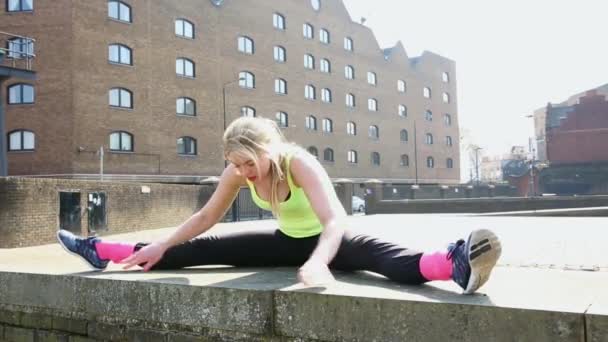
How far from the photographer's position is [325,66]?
46719 millimetres

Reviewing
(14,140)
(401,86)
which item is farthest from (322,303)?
(401,86)

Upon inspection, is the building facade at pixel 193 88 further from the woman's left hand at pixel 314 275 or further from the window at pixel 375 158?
the woman's left hand at pixel 314 275

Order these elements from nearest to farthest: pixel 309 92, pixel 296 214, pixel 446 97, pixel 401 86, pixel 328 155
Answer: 1. pixel 296 214
2. pixel 309 92
3. pixel 328 155
4. pixel 401 86
5. pixel 446 97

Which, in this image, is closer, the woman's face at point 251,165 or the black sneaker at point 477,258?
the black sneaker at point 477,258

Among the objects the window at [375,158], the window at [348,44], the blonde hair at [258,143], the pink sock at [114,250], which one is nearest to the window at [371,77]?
the window at [348,44]

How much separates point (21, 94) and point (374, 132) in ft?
105

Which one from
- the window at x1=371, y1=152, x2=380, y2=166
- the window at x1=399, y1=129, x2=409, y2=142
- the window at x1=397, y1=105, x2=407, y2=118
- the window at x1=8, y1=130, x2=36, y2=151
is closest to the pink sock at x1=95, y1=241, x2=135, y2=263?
the window at x1=8, y1=130, x2=36, y2=151

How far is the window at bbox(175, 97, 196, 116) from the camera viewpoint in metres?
34.3

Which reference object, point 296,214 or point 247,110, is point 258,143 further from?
point 247,110

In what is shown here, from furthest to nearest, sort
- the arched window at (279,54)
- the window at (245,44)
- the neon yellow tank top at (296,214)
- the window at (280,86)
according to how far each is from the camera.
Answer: the arched window at (279,54), the window at (280,86), the window at (245,44), the neon yellow tank top at (296,214)

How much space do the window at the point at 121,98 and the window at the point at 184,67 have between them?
12.9 feet

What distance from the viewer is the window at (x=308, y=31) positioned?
44.7m

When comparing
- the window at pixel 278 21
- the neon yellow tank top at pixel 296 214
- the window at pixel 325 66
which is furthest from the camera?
the window at pixel 325 66

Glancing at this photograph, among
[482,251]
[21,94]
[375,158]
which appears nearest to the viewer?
[482,251]
